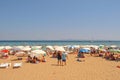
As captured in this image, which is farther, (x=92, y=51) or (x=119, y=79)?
(x=92, y=51)

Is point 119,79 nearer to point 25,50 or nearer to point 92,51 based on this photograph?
point 25,50

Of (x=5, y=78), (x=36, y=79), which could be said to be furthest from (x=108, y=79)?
(x=5, y=78)

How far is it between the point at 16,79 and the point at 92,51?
21.0 m

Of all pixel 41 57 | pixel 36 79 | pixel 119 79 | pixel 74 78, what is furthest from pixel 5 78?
pixel 41 57

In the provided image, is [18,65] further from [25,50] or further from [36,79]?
[25,50]

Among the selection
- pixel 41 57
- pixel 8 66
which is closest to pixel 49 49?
pixel 41 57

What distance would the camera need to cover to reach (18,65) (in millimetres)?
16594

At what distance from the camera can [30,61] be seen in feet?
66.0

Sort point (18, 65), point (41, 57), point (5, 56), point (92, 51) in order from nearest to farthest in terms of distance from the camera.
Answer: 1. point (18, 65)
2. point (41, 57)
3. point (5, 56)
4. point (92, 51)

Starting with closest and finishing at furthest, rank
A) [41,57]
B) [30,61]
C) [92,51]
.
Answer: [30,61] < [41,57] < [92,51]

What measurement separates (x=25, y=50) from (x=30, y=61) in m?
5.98

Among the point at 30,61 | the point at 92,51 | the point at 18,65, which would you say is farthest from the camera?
the point at 92,51

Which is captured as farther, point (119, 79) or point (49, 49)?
point (49, 49)

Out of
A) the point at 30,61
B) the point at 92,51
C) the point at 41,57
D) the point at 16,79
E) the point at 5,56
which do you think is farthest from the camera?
the point at 92,51
